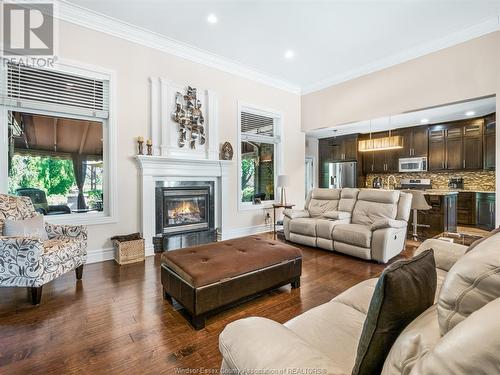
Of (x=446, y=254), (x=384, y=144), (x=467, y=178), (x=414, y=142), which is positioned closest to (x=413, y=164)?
(x=414, y=142)

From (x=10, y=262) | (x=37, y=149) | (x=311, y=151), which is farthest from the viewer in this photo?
(x=311, y=151)

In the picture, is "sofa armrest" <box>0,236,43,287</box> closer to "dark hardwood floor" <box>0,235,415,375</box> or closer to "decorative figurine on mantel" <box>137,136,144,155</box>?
"dark hardwood floor" <box>0,235,415,375</box>

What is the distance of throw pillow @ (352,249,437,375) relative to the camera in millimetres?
764

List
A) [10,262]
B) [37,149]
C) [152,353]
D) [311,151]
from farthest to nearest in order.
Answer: [311,151], [37,149], [10,262], [152,353]

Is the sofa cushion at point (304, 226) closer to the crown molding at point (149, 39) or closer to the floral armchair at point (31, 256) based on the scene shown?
the crown molding at point (149, 39)

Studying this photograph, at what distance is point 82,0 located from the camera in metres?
3.21

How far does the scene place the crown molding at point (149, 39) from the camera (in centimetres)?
335

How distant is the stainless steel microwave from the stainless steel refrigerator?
4.28ft

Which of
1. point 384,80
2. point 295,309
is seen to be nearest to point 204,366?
point 295,309

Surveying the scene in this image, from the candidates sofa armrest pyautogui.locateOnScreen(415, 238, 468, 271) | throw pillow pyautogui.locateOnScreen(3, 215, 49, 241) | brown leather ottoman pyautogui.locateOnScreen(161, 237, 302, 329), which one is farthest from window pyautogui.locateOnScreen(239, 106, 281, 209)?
sofa armrest pyautogui.locateOnScreen(415, 238, 468, 271)

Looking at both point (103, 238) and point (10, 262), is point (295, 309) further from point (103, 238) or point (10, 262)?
point (103, 238)

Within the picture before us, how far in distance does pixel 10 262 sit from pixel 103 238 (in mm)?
1371

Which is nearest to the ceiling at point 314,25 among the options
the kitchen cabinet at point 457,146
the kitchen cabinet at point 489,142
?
the kitchen cabinet at point 489,142

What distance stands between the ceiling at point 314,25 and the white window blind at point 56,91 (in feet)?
3.17
